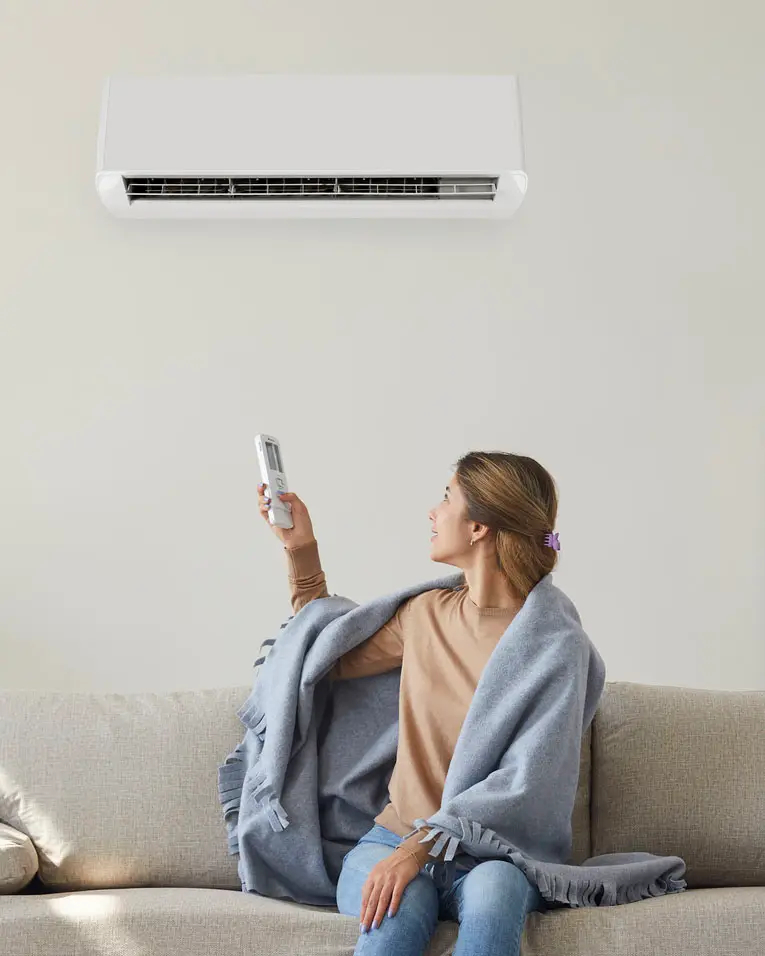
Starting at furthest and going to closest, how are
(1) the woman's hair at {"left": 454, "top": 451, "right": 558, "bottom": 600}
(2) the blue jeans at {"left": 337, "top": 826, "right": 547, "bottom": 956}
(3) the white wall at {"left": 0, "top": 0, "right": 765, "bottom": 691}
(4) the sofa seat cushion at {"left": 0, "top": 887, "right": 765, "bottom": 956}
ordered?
(3) the white wall at {"left": 0, "top": 0, "right": 765, "bottom": 691} → (1) the woman's hair at {"left": 454, "top": 451, "right": 558, "bottom": 600} → (4) the sofa seat cushion at {"left": 0, "top": 887, "right": 765, "bottom": 956} → (2) the blue jeans at {"left": 337, "top": 826, "right": 547, "bottom": 956}

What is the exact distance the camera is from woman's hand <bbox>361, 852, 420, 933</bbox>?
156cm

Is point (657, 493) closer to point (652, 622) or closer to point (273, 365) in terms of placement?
point (652, 622)

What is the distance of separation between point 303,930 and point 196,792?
0.45m

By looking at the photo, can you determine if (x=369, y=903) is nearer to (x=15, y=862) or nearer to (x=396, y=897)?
(x=396, y=897)

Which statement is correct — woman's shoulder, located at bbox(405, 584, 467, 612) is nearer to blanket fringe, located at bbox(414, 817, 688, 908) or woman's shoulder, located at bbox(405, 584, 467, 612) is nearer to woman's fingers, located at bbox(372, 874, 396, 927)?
blanket fringe, located at bbox(414, 817, 688, 908)

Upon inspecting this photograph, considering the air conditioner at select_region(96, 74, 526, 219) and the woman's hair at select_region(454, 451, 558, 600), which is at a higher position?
the air conditioner at select_region(96, 74, 526, 219)

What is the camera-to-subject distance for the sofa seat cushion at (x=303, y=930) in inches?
64.2

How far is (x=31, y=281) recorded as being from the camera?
2.76m

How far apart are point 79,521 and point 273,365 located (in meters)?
0.63

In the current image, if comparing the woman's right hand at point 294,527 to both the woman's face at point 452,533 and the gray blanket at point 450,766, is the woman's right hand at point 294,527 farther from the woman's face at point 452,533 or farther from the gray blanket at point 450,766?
the woman's face at point 452,533

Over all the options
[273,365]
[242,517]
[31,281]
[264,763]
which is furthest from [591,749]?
[31,281]

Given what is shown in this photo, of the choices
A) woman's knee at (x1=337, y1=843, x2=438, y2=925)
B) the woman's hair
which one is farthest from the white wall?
woman's knee at (x1=337, y1=843, x2=438, y2=925)

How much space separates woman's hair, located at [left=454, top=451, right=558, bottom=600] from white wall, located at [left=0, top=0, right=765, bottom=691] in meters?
0.79

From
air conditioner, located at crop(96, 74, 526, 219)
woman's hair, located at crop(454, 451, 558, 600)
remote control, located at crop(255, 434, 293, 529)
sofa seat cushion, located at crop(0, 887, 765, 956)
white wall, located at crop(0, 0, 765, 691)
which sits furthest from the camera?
white wall, located at crop(0, 0, 765, 691)
